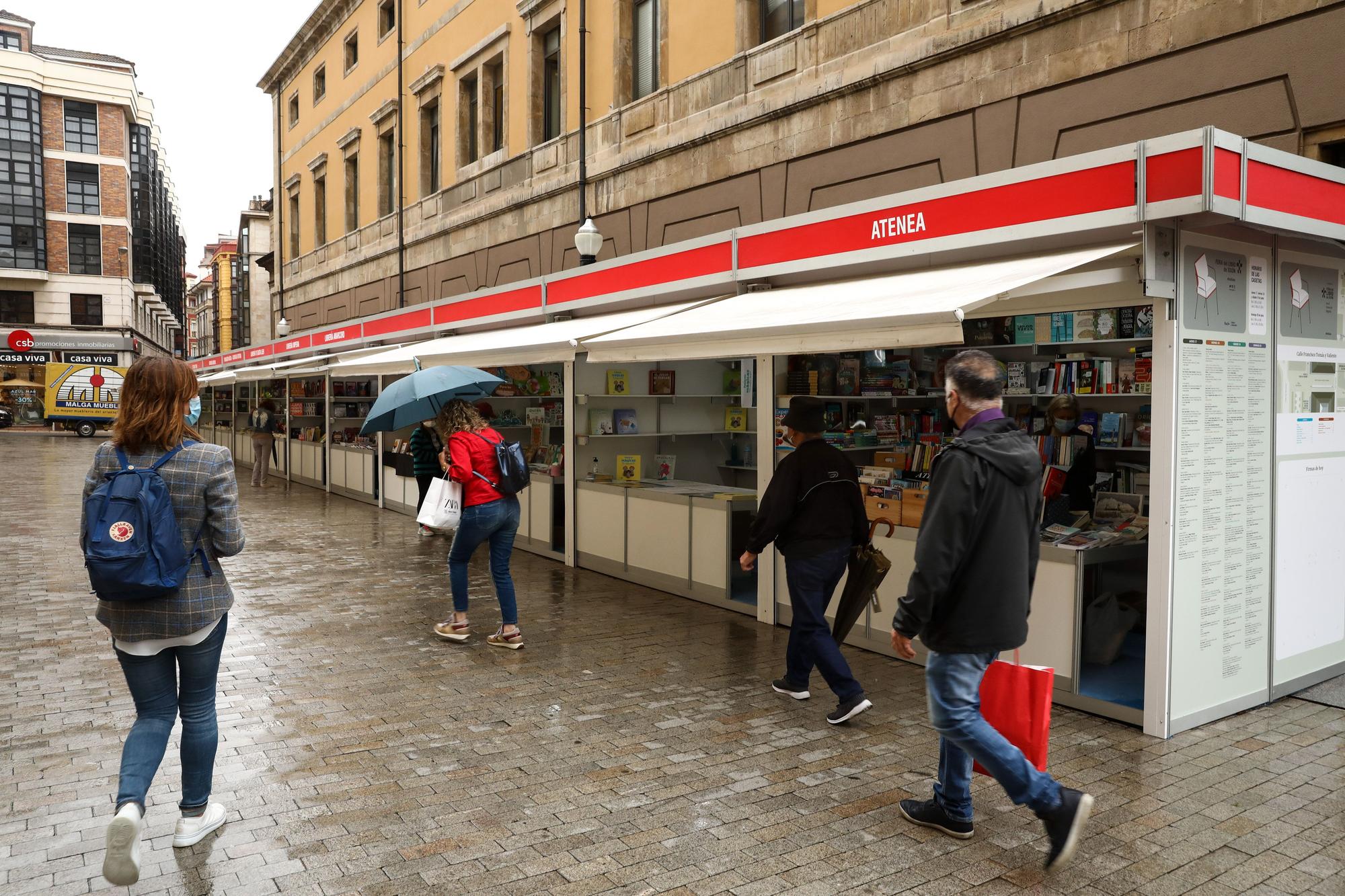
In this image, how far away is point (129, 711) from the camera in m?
5.39

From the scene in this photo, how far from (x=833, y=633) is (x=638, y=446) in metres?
5.29

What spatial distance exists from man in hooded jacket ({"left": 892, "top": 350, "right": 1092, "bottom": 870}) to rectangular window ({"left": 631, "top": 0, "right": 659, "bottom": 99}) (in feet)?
39.3

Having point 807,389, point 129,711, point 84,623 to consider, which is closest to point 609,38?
point 807,389

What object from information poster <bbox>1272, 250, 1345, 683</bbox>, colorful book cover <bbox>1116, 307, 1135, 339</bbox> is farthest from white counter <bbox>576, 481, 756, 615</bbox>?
information poster <bbox>1272, 250, 1345, 683</bbox>

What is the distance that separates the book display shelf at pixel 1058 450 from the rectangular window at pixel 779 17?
5.11m

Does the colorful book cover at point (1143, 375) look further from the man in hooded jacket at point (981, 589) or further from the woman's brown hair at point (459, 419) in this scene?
the woman's brown hair at point (459, 419)

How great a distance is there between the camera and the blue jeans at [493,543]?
651cm

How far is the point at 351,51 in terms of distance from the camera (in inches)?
1046

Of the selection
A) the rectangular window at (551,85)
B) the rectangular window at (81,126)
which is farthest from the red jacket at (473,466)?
the rectangular window at (81,126)

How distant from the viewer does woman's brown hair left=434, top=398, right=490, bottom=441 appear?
666 centimetres

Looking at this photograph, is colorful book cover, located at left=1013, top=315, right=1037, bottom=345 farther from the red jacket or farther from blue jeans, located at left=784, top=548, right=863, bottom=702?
the red jacket

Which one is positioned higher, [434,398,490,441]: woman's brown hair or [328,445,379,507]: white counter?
[434,398,490,441]: woman's brown hair

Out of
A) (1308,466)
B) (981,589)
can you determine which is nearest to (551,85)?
(1308,466)

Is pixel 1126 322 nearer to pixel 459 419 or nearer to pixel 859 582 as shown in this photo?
pixel 859 582
